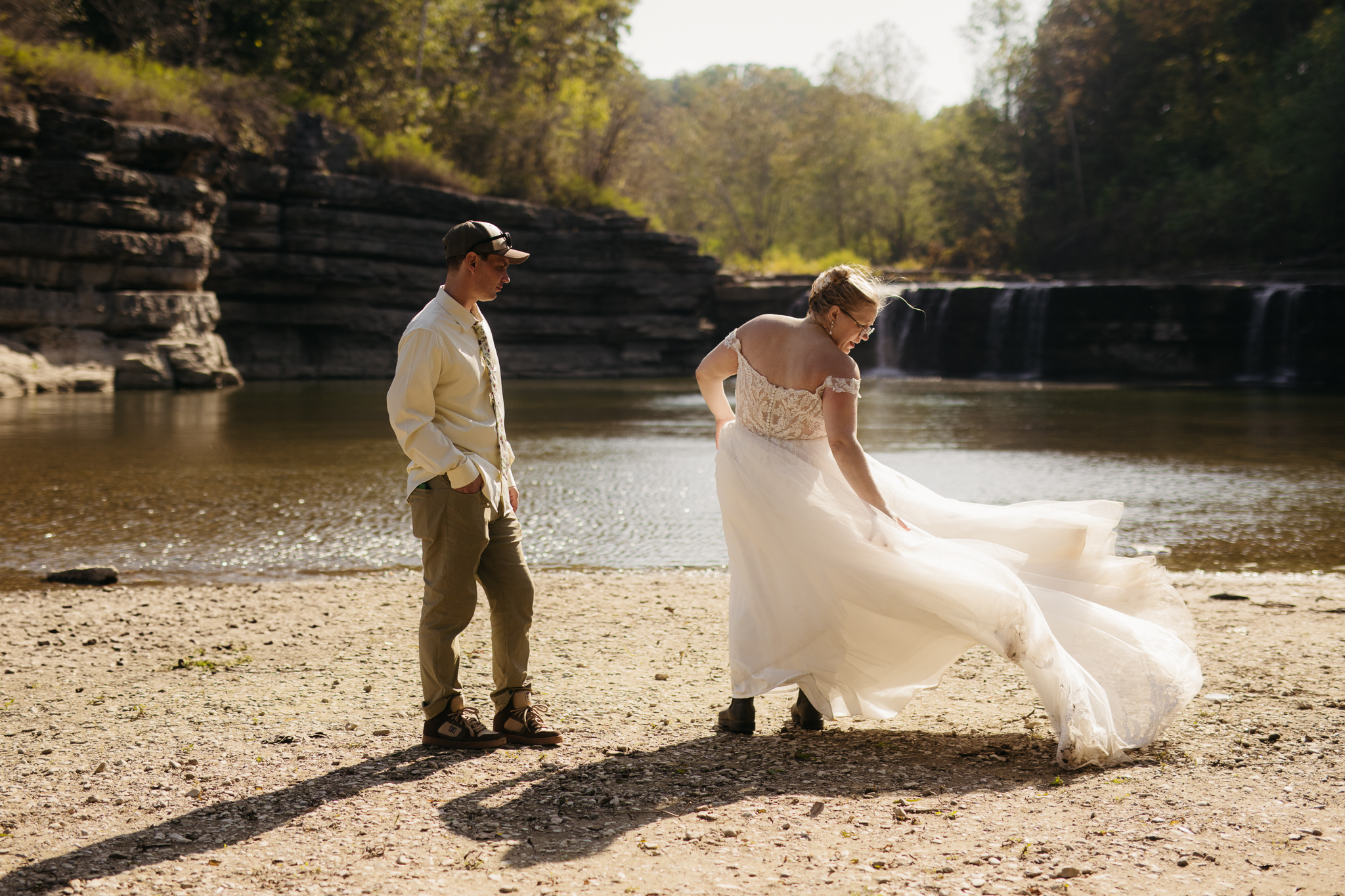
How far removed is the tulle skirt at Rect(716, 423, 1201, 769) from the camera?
12.9ft

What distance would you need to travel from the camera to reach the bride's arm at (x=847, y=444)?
408 cm

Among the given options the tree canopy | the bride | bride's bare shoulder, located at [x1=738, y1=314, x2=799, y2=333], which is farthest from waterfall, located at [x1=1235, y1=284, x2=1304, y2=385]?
bride's bare shoulder, located at [x1=738, y1=314, x2=799, y2=333]

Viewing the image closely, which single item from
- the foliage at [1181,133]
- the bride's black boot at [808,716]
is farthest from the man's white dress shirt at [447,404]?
the foliage at [1181,133]

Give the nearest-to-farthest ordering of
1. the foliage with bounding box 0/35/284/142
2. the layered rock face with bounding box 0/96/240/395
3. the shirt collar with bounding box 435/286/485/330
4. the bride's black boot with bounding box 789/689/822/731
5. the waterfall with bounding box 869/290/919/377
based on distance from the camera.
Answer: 1. the shirt collar with bounding box 435/286/485/330
2. the bride's black boot with bounding box 789/689/822/731
3. the layered rock face with bounding box 0/96/240/395
4. the foliage with bounding box 0/35/284/142
5. the waterfall with bounding box 869/290/919/377

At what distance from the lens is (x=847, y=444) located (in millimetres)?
4078

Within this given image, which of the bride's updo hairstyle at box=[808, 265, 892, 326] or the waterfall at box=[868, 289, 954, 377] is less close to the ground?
the waterfall at box=[868, 289, 954, 377]

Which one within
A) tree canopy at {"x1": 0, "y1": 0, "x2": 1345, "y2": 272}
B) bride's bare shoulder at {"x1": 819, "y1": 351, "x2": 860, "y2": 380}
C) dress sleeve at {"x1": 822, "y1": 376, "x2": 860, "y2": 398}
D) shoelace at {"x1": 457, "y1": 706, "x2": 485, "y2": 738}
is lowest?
shoelace at {"x1": 457, "y1": 706, "x2": 485, "y2": 738}

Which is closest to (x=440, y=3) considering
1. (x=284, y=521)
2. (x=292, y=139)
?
(x=292, y=139)

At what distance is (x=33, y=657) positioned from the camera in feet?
17.1

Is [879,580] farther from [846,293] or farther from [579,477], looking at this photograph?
[579,477]

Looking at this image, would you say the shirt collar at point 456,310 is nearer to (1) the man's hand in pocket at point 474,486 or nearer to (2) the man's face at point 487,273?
(2) the man's face at point 487,273

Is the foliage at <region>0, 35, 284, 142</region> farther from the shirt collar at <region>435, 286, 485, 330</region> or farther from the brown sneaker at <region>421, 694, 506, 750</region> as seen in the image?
the brown sneaker at <region>421, 694, 506, 750</region>

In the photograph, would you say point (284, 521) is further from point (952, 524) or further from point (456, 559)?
point (952, 524)

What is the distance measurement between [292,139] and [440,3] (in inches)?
531
